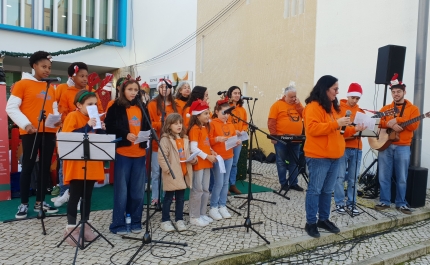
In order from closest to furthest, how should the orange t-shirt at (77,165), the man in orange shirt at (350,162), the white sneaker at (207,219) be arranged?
1. the orange t-shirt at (77,165)
2. the white sneaker at (207,219)
3. the man in orange shirt at (350,162)

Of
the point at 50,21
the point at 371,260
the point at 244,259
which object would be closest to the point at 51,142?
the point at 244,259

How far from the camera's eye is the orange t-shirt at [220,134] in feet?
17.0

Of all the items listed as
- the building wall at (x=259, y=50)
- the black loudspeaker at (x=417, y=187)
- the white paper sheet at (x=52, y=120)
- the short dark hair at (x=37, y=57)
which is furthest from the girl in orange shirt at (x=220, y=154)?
the building wall at (x=259, y=50)

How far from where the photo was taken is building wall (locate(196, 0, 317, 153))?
10703mm

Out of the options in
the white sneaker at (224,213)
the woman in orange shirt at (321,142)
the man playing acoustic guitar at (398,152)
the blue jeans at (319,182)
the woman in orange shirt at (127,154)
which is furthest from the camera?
the man playing acoustic guitar at (398,152)

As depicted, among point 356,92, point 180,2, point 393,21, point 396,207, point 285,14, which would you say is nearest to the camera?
point 356,92

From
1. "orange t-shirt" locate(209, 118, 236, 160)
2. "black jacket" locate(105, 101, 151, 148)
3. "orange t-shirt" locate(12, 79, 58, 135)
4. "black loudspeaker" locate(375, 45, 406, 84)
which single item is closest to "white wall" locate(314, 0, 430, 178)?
"black loudspeaker" locate(375, 45, 406, 84)

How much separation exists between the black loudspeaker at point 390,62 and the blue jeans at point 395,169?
1.51 m

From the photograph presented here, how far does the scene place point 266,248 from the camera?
416 centimetres

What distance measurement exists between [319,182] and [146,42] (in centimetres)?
1470

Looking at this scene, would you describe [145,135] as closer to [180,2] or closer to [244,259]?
[244,259]

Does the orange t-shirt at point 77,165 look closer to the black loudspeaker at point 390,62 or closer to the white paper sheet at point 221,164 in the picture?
the white paper sheet at point 221,164

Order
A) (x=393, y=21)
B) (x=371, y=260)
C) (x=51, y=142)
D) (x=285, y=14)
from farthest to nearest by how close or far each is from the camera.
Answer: (x=285, y=14) < (x=393, y=21) < (x=51, y=142) < (x=371, y=260)

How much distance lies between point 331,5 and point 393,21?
191 centimetres
